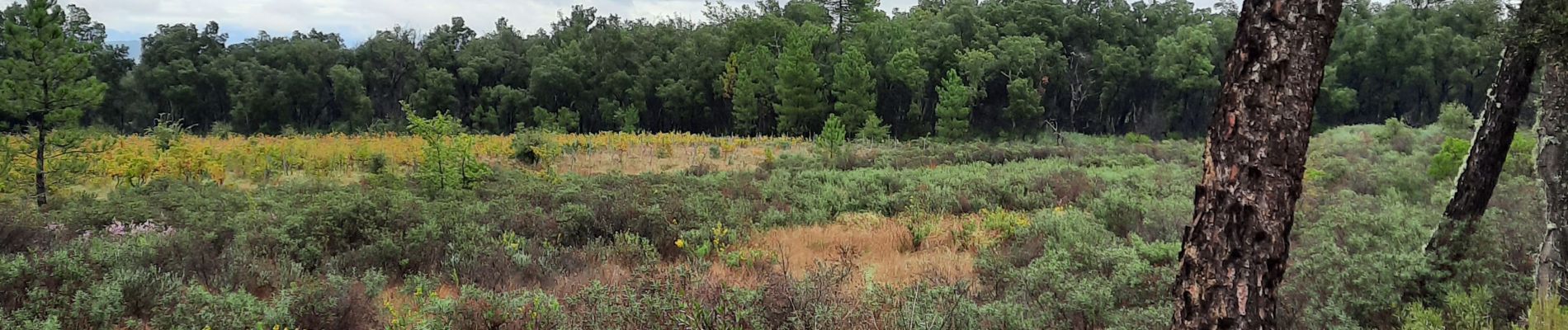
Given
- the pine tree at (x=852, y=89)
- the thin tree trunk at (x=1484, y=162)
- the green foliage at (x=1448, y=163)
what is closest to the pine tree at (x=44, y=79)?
the thin tree trunk at (x=1484, y=162)

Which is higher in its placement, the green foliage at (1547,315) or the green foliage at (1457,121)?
the green foliage at (1547,315)

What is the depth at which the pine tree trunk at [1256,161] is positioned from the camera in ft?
8.89

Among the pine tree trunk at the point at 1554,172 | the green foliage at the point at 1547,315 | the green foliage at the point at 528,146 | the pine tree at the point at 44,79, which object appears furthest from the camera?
the green foliage at the point at 528,146

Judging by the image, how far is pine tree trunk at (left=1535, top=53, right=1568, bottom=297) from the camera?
12.9ft

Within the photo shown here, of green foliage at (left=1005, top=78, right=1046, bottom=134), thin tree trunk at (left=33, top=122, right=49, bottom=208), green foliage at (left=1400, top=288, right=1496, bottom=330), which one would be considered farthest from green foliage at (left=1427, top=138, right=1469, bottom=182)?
green foliage at (left=1005, top=78, right=1046, bottom=134)

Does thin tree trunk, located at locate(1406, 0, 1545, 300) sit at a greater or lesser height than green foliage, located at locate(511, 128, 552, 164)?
greater

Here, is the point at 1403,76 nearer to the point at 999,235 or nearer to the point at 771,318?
the point at 999,235

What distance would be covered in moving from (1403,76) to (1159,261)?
139ft

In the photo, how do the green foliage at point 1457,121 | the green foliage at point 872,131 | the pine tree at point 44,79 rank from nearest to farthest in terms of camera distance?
the pine tree at point 44,79, the green foliage at point 1457,121, the green foliage at point 872,131

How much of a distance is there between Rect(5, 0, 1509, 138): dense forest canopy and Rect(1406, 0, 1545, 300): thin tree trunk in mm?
29665

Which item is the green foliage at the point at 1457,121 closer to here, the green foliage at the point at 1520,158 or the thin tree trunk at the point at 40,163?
the green foliage at the point at 1520,158

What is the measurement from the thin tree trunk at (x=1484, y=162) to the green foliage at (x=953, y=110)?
29260 millimetres

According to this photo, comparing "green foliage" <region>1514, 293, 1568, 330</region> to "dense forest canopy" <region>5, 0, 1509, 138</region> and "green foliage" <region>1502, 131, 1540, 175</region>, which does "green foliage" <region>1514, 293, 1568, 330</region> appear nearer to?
"green foliage" <region>1502, 131, 1540, 175</region>

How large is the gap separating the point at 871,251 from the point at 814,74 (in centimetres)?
2809
